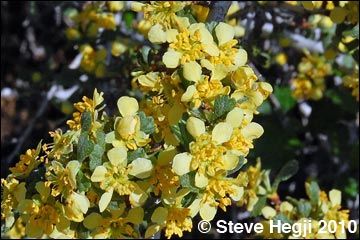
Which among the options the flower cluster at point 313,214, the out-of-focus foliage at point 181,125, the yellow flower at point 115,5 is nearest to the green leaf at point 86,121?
the out-of-focus foliage at point 181,125

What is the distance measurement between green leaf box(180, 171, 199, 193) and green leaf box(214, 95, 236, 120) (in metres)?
0.11

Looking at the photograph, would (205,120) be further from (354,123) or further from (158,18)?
(354,123)

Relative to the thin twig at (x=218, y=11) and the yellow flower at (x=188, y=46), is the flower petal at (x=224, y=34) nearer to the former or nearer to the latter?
the yellow flower at (x=188, y=46)

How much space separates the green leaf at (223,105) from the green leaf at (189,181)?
0.11 meters

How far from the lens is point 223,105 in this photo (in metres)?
1.18

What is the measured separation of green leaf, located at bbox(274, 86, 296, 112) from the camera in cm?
250

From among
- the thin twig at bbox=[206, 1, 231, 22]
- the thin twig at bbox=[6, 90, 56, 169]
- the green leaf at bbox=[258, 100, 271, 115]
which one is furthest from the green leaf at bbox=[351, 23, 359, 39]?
the thin twig at bbox=[6, 90, 56, 169]

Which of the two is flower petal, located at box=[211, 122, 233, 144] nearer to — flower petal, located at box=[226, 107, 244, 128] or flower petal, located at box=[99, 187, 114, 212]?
flower petal, located at box=[226, 107, 244, 128]

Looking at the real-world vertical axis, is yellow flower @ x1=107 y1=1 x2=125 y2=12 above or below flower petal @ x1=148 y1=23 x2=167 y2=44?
below

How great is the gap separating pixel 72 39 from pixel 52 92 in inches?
11.3

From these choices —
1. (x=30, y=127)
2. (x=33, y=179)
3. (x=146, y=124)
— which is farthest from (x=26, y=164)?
(x=30, y=127)

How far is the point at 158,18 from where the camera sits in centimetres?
138

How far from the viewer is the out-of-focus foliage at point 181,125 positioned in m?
1.19

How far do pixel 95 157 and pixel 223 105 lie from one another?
0.24 meters
